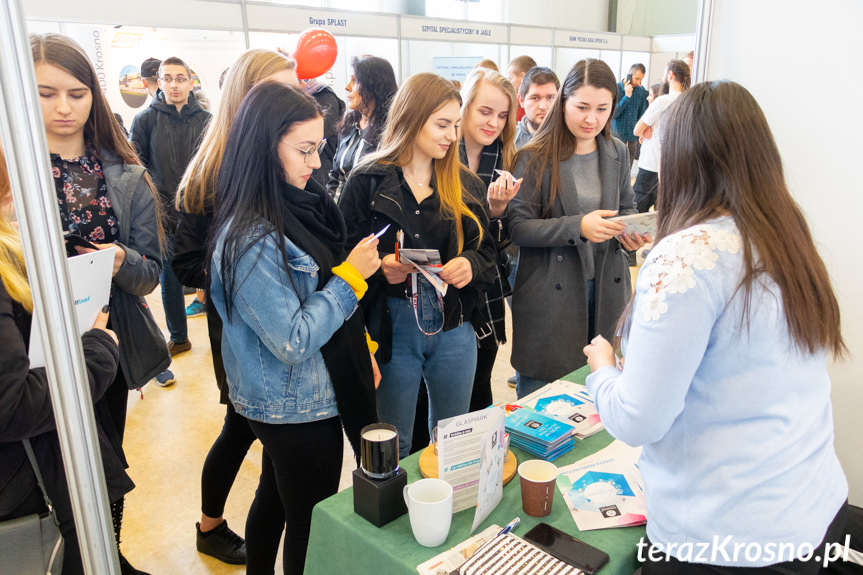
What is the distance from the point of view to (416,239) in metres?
1.83

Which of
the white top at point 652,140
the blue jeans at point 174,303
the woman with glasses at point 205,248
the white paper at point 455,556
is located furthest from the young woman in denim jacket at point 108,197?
the white top at point 652,140

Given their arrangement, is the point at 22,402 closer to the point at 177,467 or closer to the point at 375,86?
the point at 177,467

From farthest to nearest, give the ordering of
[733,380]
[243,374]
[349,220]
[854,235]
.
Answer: [349,220]
[854,235]
[243,374]
[733,380]

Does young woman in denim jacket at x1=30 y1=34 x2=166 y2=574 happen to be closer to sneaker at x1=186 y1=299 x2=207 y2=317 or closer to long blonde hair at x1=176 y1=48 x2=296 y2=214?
long blonde hair at x1=176 y1=48 x2=296 y2=214

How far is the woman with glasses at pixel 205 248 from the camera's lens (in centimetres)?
163

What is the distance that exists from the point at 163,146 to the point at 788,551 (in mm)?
3648

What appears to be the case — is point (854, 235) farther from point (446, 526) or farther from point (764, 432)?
point (446, 526)

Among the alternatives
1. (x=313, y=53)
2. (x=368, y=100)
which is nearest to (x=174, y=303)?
(x=313, y=53)

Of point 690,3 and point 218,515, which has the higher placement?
point 690,3

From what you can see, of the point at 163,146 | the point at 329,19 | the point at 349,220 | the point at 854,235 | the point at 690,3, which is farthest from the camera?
the point at 690,3

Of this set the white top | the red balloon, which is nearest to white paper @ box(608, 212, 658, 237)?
the red balloon

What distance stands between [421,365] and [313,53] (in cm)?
191

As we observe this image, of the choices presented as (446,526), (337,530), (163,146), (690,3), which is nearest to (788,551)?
(446,526)

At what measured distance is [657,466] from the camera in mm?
1028
